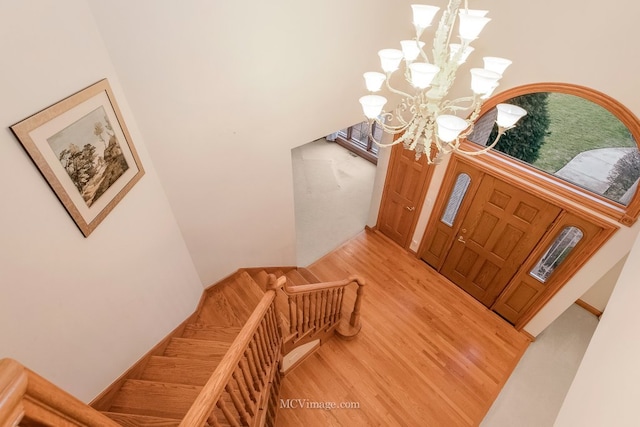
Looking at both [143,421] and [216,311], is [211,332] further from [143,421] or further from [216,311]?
[143,421]

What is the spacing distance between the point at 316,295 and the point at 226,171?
1597mm

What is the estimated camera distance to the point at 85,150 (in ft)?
5.61

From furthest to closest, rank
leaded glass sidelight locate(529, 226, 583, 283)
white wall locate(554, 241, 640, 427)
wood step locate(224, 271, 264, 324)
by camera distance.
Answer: wood step locate(224, 271, 264, 324), leaded glass sidelight locate(529, 226, 583, 283), white wall locate(554, 241, 640, 427)

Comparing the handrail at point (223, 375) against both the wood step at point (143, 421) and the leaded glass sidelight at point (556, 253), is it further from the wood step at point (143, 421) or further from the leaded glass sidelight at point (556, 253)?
the leaded glass sidelight at point (556, 253)

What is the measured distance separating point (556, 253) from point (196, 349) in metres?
4.10

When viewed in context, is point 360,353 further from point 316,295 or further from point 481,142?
point 481,142

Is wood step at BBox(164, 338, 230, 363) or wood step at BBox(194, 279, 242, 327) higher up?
wood step at BBox(164, 338, 230, 363)

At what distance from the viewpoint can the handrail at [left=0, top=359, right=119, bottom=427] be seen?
0.46 metres

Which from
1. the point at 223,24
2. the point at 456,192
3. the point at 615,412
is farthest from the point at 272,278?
the point at 456,192

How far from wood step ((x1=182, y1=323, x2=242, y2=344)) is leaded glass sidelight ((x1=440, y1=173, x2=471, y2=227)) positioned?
10.9ft

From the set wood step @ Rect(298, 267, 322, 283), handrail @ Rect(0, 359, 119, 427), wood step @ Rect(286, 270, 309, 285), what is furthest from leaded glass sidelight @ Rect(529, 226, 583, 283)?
handrail @ Rect(0, 359, 119, 427)

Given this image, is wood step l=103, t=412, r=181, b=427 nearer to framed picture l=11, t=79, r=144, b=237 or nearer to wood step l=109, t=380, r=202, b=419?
wood step l=109, t=380, r=202, b=419

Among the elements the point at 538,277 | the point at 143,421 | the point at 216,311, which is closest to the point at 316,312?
the point at 216,311

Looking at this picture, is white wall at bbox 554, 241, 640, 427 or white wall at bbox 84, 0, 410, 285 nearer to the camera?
white wall at bbox 554, 241, 640, 427
